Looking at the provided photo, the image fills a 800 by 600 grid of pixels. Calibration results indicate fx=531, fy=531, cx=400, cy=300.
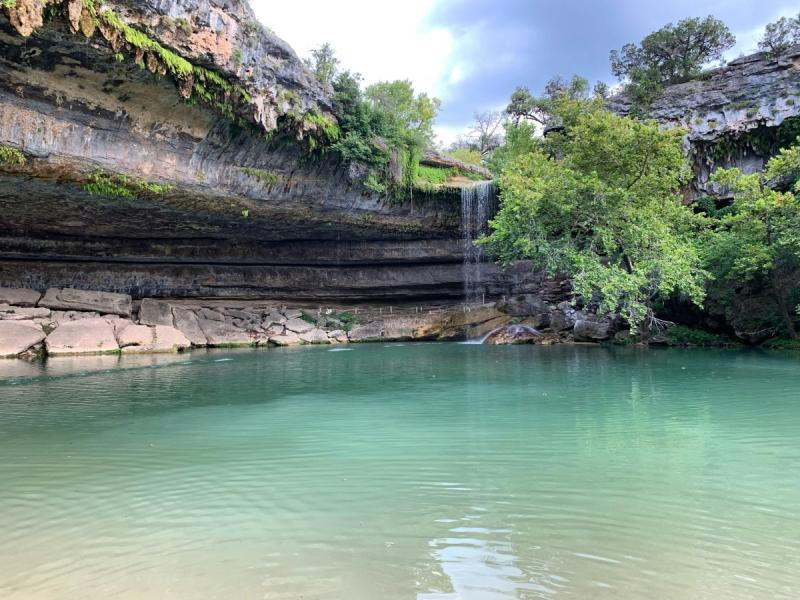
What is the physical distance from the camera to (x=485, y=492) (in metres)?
3.85

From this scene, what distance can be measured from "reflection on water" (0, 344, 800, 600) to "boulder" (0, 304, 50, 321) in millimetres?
11811

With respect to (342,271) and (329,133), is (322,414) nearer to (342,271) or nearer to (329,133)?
(329,133)

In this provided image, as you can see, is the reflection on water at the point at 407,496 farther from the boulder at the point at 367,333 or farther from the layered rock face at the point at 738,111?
the boulder at the point at 367,333

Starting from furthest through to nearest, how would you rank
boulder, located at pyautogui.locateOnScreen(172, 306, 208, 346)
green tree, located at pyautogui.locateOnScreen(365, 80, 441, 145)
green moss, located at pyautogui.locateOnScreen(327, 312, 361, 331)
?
green tree, located at pyautogui.locateOnScreen(365, 80, 441, 145), green moss, located at pyautogui.locateOnScreen(327, 312, 361, 331), boulder, located at pyautogui.locateOnScreen(172, 306, 208, 346)

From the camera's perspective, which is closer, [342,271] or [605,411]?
[605,411]

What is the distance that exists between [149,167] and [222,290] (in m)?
10.1

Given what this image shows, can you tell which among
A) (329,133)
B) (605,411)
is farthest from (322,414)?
(329,133)

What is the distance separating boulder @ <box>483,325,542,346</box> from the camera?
20516 millimetres

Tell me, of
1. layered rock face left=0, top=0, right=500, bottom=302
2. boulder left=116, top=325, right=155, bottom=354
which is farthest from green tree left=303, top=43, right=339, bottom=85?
boulder left=116, top=325, right=155, bottom=354

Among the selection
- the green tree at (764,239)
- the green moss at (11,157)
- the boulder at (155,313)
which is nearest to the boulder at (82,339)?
the boulder at (155,313)

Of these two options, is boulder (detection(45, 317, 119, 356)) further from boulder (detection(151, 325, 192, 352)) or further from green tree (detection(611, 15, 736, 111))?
green tree (detection(611, 15, 736, 111))

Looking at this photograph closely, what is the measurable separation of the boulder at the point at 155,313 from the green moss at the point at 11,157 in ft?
28.2

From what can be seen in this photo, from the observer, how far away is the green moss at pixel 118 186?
14154 millimetres

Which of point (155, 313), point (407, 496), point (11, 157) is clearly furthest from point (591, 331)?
point (11, 157)
